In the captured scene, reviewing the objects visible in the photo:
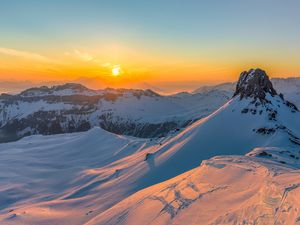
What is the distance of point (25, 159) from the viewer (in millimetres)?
110188

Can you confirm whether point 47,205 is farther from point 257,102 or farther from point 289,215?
point 257,102

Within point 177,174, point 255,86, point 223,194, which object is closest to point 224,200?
point 223,194

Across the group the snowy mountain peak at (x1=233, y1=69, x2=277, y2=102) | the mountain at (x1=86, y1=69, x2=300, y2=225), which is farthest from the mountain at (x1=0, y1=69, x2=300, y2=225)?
the snowy mountain peak at (x1=233, y1=69, x2=277, y2=102)

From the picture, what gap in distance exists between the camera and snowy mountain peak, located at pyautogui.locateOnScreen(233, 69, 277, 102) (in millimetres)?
93575

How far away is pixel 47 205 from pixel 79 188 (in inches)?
509

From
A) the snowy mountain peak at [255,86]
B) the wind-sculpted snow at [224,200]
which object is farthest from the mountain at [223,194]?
the snowy mountain peak at [255,86]

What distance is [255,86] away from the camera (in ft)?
318

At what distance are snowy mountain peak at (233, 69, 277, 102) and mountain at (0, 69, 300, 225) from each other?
0.35 m

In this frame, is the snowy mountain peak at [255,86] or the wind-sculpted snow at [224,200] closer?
the wind-sculpted snow at [224,200]

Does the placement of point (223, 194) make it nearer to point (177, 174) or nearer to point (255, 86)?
point (177, 174)

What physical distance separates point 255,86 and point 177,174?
48.1m

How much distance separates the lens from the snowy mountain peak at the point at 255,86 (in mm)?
93575

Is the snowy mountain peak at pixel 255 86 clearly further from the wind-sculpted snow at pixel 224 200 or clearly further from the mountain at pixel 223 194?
the wind-sculpted snow at pixel 224 200

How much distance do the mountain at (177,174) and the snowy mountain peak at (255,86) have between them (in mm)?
355
